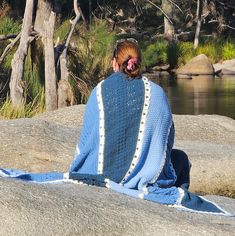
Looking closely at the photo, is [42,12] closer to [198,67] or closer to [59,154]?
[59,154]

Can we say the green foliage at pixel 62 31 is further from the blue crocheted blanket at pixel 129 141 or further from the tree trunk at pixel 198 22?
the tree trunk at pixel 198 22

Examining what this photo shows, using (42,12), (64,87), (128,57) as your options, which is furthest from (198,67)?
(128,57)

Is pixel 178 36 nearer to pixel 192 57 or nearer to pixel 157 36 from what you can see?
pixel 157 36

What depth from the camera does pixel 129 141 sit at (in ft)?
18.9

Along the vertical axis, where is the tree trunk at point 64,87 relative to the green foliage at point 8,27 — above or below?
below

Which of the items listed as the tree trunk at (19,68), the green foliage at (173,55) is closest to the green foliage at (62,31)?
the tree trunk at (19,68)

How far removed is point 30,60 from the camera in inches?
531

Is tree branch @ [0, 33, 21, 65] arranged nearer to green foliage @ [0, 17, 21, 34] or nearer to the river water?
green foliage @ [0, 17, 21, 34]

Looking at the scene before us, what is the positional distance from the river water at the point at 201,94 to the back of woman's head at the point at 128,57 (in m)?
11.0

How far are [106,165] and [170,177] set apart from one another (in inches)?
18.7

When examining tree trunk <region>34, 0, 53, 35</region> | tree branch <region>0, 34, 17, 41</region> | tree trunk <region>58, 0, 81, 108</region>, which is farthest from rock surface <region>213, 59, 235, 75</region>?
tree trunk <region>58, 0, 81, 108</region>

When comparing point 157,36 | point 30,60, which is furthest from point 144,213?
point 157,36

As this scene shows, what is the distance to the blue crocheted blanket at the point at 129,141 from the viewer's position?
18.9 feet

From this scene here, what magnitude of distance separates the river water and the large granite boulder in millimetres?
809
